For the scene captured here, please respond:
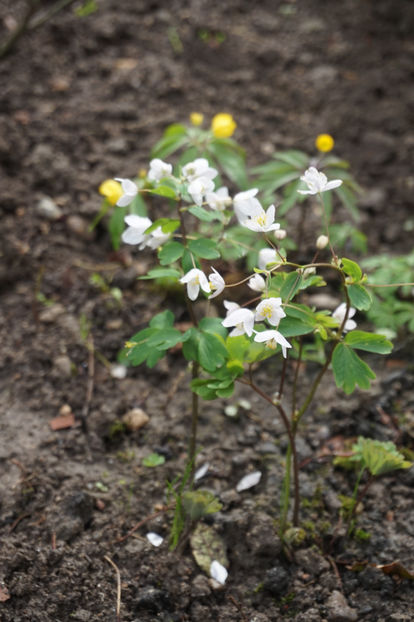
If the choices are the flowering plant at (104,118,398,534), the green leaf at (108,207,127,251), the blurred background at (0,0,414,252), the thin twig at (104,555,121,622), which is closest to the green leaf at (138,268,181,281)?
the flowering plant at (104,118,398,534)

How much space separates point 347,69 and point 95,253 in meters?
1.86

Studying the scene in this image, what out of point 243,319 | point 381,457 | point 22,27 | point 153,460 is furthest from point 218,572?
point 22,27

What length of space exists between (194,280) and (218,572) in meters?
0.87

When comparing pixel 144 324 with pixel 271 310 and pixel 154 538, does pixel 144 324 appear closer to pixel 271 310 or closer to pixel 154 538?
pixel 154 538

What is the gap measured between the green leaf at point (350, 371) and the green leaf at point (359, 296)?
143mm

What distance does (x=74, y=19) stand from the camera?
3.23 meters

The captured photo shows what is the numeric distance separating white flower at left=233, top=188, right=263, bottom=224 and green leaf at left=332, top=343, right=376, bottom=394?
0.42m

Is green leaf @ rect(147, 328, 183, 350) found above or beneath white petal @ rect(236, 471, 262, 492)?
above

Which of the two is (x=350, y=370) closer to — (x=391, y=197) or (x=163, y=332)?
(x=163, y=332)

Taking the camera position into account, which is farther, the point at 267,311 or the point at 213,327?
the point at 213,327

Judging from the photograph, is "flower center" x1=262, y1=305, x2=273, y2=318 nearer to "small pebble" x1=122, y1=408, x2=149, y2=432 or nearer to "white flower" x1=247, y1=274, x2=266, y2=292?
"white flower" x1=247, y1=274, x2=266, y2=292

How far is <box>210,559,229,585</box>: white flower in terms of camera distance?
167cm

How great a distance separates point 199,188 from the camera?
1511mm

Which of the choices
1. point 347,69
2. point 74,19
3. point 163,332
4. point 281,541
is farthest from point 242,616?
point 74,19
